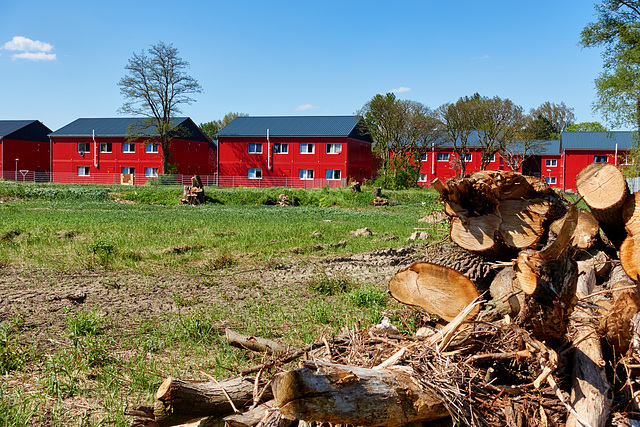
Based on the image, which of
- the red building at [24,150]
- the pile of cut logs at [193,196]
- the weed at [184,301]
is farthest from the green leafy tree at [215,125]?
the weed at [184,301]

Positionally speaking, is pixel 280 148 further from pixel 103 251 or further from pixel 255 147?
pixel 103 251

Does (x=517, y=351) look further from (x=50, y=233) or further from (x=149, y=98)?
(x=149, y=98)

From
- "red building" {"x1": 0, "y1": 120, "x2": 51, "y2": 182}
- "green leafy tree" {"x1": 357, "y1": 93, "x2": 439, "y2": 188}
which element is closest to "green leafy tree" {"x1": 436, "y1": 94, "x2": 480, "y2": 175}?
"green leafy tree" {"x1": 357, "y1": 93, "x2": 439, "y2": 188}

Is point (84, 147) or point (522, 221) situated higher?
point (84, 147)

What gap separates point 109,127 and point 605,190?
5770 centimetres

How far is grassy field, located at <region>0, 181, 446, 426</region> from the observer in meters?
4.43

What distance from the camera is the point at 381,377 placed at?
10.5ft

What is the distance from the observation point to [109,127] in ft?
184

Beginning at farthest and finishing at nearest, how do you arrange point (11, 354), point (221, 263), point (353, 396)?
1. point (221, 263)
2. point (11, 354)
3. point (353, 396)

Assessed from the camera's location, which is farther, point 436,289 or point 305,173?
point 305,173

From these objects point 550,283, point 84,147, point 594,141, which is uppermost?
point 594,141

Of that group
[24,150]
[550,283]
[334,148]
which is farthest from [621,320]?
[24,150]

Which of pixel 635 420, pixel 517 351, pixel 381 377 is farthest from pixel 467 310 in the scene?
pixel 635 420

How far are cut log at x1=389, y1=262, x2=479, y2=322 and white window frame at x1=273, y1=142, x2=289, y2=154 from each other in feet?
157
